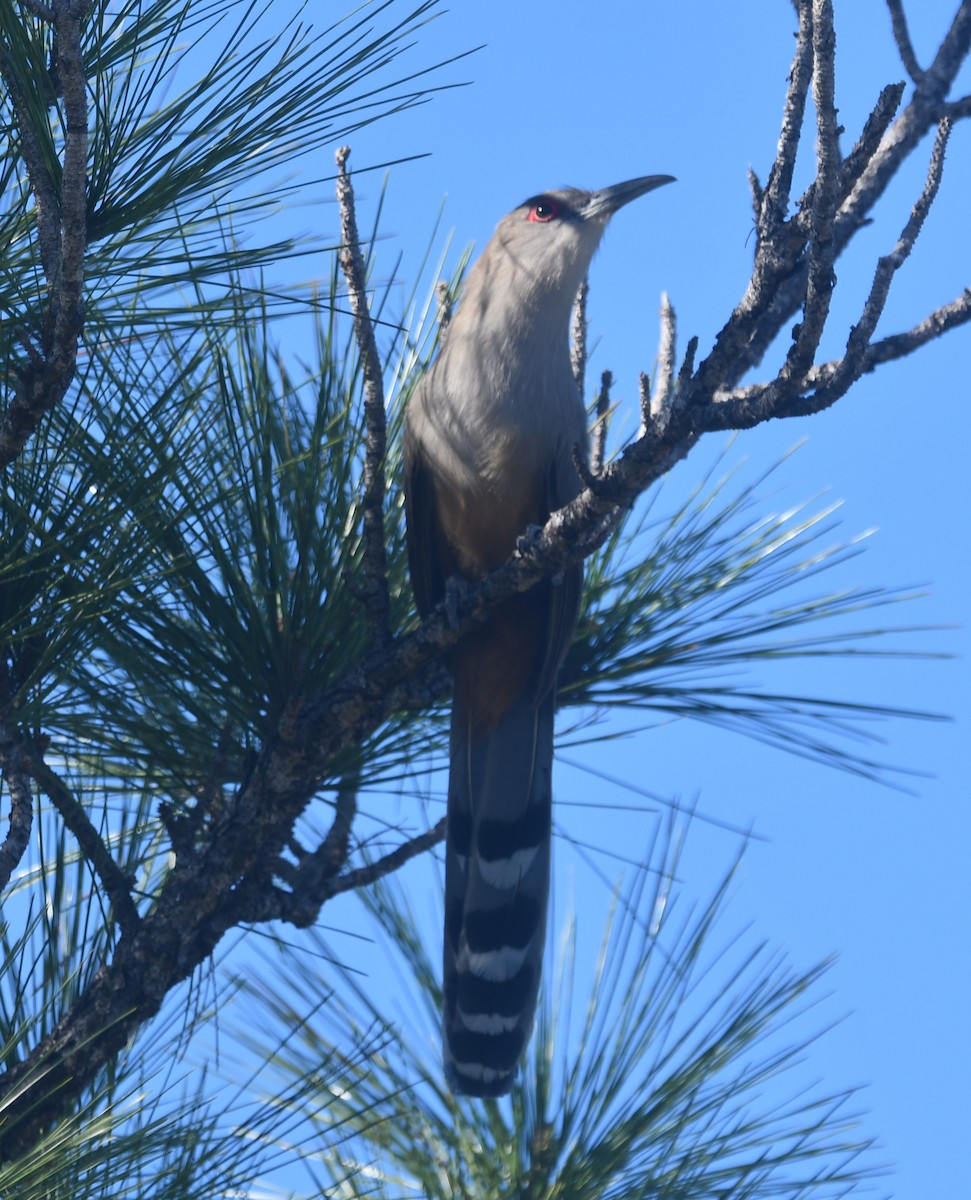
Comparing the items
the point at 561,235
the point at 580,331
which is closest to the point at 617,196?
the point at 561,235

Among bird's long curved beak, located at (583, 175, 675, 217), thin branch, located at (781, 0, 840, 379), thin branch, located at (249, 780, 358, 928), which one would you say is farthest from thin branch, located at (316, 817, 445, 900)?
bird's long curved beak, located at (583, 175, 675, 217)

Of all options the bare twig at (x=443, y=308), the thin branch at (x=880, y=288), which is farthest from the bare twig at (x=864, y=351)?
the bare twig at (x=443, y=308)

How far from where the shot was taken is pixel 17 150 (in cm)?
175


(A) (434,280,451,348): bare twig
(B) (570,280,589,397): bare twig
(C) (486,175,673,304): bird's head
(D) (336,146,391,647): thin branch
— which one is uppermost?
(C) (486,175,673,304): bird's head

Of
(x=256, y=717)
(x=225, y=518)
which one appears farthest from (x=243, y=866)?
(x=225, y=518)

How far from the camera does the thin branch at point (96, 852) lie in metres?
1.98

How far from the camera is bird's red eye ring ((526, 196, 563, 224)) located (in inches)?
122

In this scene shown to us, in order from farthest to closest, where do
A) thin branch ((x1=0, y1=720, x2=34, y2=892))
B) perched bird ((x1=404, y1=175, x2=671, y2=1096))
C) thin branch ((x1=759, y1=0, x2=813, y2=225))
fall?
perched bird ((x1=404, y1=175, x2=671, y2=1096)) < thin branch ((x1=0, y1=720, x2=34, y2=892)) < thin branch ((x1=759, y1=0, x2=813, y2=225))

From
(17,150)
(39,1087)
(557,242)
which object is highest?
(557,242)

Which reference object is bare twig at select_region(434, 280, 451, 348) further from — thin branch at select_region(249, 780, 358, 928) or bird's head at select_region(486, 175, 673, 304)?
thin branch at select_region(249, 780, 358, 928)

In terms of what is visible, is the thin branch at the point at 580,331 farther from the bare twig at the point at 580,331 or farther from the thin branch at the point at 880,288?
the thin branch at the point at 880,288

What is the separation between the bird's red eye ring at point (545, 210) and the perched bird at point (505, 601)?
1.32ft

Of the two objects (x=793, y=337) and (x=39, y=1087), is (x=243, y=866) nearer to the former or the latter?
(x=39, y=1087)

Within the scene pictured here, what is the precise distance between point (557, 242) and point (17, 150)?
151 cm
